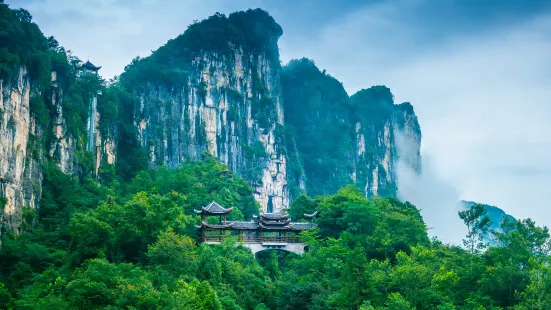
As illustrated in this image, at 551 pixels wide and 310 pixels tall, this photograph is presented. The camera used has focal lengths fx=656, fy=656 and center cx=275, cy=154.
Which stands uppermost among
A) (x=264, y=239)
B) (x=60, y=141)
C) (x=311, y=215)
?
(x=60, y=141)

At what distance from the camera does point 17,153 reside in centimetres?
3103

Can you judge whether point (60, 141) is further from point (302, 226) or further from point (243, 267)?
point (302, 226)

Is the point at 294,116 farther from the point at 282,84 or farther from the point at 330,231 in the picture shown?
the point at 330,231

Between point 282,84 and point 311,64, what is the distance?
14.9 feet

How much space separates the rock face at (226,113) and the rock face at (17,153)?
20149mm

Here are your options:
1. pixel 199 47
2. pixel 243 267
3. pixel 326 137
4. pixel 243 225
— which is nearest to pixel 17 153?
pixel 243 225

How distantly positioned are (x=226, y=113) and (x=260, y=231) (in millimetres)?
26334

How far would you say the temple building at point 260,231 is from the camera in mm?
34062

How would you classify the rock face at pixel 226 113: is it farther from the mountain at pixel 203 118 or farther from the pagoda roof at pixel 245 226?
the pagoda roof at pixel 245 226

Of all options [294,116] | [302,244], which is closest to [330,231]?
[302,244]

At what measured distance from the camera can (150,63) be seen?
58.4 metres

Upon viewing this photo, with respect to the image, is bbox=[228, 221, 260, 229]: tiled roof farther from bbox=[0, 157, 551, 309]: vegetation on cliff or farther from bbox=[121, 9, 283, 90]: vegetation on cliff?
bbox=[121, 9, 283, 90]: vegetation on cliff

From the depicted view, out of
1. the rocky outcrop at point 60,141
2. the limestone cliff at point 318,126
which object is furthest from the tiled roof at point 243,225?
the limestone cliff at point 318,126

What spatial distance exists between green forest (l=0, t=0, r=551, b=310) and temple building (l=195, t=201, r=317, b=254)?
0.69 metres
